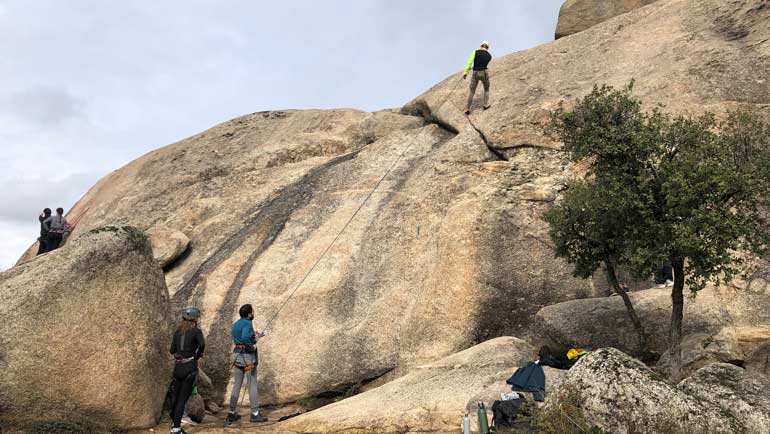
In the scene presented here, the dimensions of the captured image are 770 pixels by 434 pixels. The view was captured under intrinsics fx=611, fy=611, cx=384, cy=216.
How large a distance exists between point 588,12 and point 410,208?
62.3 ft

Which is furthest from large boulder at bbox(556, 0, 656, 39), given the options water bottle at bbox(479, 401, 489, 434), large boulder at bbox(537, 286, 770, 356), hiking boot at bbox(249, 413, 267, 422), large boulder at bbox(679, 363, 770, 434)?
water bottle at bbox(479, 401, 489, 434)

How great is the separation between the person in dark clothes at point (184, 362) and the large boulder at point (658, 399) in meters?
7.04

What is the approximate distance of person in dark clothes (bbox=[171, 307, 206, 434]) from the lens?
12242mm

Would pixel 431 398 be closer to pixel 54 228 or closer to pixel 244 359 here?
pixel 244 359

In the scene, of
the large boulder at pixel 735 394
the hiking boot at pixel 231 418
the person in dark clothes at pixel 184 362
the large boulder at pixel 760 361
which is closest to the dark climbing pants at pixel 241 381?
the hiking boot at pixel 231 418

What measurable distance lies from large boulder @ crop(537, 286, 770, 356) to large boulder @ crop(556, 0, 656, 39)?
2083cm

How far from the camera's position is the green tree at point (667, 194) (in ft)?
39.5

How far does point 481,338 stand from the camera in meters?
17.0

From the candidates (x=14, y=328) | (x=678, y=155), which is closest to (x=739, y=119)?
(x=678, y=155)

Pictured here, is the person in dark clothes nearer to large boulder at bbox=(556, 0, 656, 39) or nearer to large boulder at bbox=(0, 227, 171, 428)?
large boulder at bbox=(0, 227, 171, 428)

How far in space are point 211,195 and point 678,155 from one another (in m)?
18.0

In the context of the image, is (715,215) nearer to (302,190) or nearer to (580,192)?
(580,192)

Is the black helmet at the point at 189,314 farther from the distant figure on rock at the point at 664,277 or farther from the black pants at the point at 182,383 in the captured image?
the distant figure on rock at the point at 664,277

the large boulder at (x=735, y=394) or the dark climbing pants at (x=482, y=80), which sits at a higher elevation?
the dark climbing pants at (x=482, y=80)
